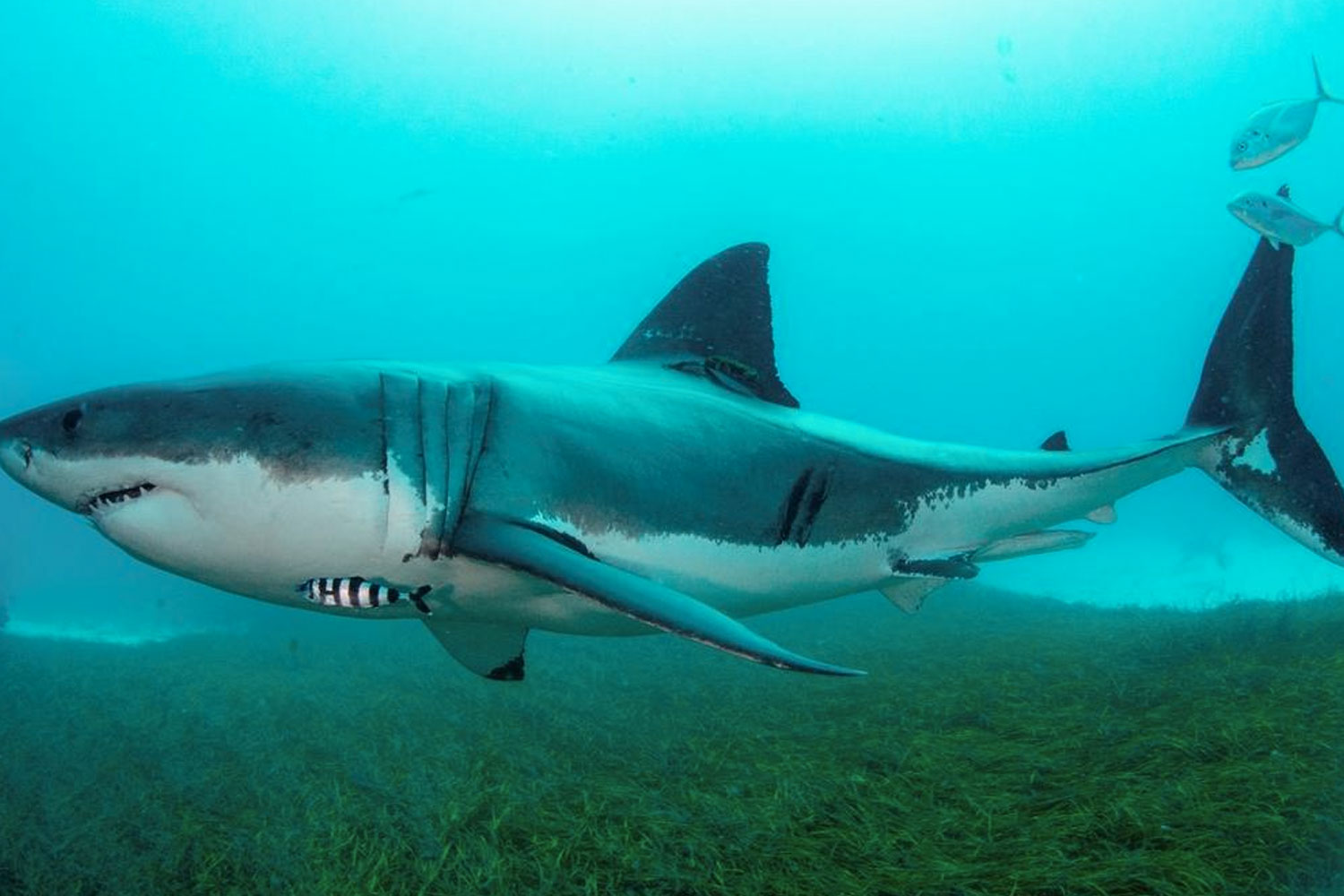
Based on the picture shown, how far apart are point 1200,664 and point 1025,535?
3.46 metres

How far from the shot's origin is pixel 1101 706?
658 centimetres

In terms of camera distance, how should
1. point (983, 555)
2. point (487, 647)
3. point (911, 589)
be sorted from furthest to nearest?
1. point (983, 555)
2. point (911, 589)
3. point (487, 647)

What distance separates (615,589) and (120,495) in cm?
195

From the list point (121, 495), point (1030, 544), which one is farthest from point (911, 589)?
point (121, 495)

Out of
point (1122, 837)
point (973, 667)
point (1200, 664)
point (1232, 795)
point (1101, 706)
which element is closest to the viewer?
point (1122, 837)

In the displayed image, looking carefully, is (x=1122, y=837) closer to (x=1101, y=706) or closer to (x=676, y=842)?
(x=676, y=842)

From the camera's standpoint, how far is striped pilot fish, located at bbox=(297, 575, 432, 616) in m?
3.25

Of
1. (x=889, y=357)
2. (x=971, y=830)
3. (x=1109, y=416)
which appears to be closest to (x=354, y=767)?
(x=971, y=830)

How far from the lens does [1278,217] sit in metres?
9.52

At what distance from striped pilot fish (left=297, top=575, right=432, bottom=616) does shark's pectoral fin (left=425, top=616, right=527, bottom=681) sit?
1.57 metres

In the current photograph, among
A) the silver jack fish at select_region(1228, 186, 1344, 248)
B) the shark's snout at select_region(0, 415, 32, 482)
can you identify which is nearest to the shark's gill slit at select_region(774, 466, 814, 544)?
the shark's snout at select_region(0, 415, 32, 482)

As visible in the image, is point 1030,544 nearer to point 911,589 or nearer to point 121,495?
point 911,589

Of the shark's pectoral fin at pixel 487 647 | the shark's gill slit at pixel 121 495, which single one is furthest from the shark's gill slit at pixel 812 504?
the shark's gill slit at pixel 121 495

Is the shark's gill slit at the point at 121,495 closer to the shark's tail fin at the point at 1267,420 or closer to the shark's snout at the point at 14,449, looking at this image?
the shark's snout at the point at 14,449
